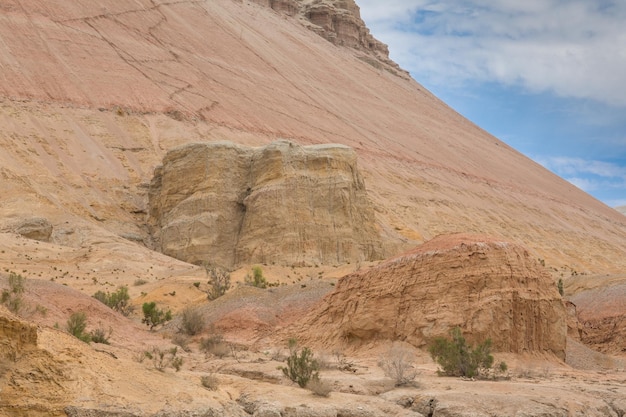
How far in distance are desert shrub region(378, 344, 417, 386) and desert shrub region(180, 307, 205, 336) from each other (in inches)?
254

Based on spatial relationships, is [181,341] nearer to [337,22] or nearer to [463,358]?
[463,358]

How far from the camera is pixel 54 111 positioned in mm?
53125

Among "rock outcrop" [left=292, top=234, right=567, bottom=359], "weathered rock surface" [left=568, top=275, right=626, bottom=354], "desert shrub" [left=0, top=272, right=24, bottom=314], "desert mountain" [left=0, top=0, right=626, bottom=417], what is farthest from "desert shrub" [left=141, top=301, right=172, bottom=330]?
"weathered rock surface" [left=568, top=275, right=626, bottom=354]

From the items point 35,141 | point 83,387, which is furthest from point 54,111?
point 83,387

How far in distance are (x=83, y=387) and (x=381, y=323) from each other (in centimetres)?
951

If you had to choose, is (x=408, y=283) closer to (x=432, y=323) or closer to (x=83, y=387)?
(x=432, y=323)

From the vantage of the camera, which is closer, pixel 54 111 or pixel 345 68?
pixel 54 111

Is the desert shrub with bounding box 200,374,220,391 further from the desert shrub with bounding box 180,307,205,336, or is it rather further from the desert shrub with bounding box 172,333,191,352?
the desert shrub with bounding box 180,307,205,336

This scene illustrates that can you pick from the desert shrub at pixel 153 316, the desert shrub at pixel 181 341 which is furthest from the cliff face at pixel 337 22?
the desert shrub at pixel 181 341

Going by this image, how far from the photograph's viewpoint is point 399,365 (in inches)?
544

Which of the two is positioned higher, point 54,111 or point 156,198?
point 54,111

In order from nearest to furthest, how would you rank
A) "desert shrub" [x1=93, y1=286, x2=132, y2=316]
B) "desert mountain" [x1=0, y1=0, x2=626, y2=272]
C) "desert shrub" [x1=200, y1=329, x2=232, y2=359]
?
1. "desert shrub" [x1=200, y1=329, x2=232, y2=359]
2. "desert shrub" [x1=93, y1=286, x2=132, y2=316]
3. "desert mountain" [x1=0, y1=0, x2=626, y2=272]

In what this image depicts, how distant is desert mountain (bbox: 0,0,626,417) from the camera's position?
12.3 metres

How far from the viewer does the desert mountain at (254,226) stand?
12.3 m
